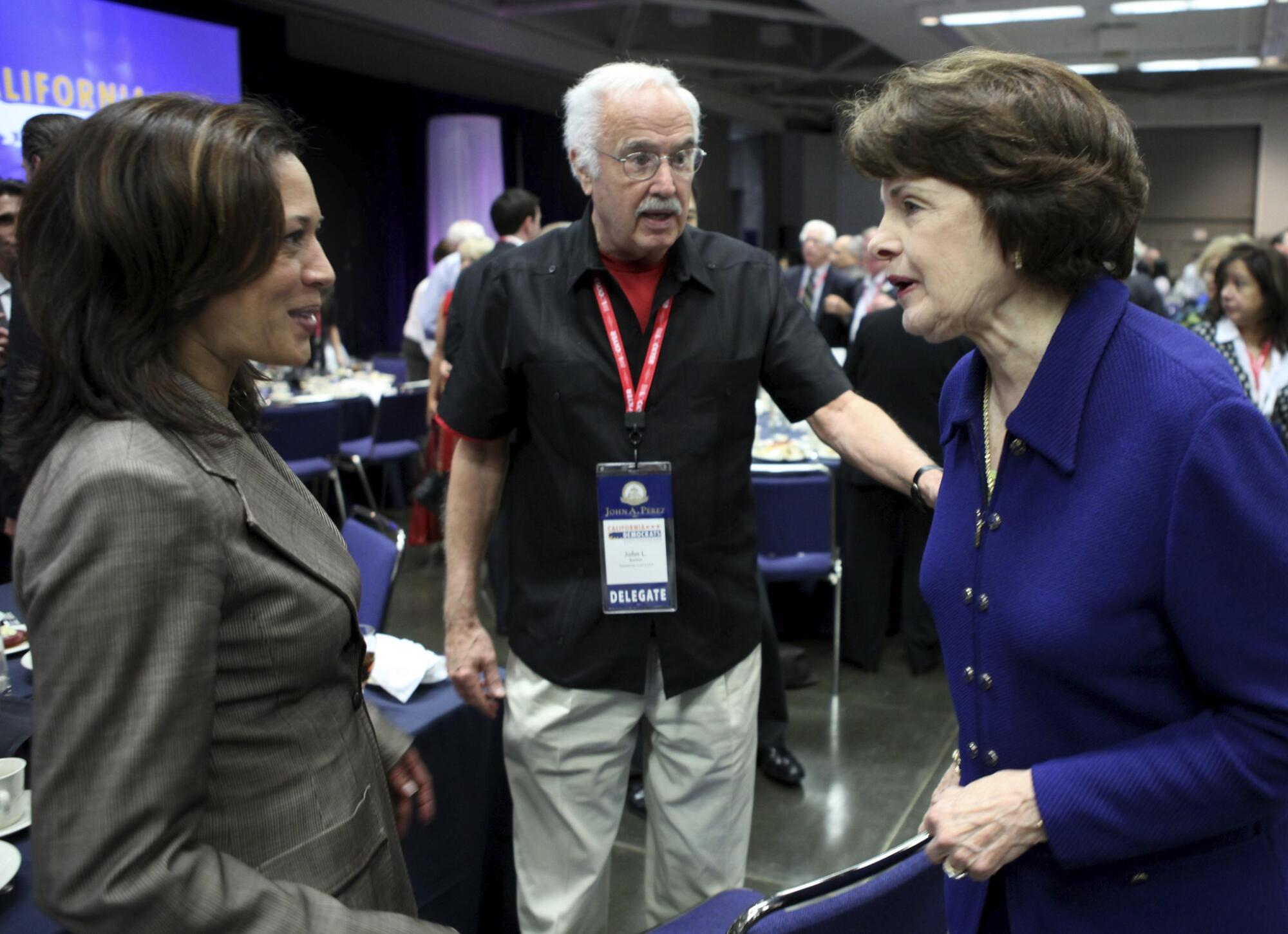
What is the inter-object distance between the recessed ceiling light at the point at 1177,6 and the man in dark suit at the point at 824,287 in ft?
15.7

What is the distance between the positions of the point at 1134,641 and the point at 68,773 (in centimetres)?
92

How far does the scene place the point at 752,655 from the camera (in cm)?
192

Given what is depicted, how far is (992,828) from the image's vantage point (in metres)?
0.99

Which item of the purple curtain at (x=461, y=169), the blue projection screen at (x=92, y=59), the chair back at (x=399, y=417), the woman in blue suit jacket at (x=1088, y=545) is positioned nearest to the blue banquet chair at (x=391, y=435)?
the chair back at (x=399, y=417)

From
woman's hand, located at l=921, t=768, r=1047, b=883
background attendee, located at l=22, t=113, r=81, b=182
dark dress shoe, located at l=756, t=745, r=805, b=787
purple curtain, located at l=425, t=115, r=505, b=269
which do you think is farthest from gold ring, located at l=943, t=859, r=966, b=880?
purple curtain, located at l=425, t=115, r=505, b=269

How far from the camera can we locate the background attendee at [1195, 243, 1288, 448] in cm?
456

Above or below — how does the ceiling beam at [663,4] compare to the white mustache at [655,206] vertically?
above

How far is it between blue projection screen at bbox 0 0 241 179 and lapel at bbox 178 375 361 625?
198 inches

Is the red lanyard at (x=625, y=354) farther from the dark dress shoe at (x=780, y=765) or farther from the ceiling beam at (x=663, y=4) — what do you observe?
the ceiling beam at (x=663, y=4)

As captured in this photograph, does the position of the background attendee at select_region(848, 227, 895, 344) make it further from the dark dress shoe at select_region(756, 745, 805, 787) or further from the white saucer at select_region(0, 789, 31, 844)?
the white saucer at select_region(0, 789, 31, 844)

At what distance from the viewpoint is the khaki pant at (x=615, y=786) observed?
1.83m

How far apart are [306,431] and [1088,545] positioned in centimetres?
520

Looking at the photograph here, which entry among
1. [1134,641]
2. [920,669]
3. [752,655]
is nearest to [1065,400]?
[1134,641]

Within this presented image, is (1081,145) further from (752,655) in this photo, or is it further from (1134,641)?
(752,655)
